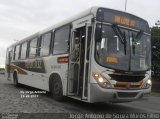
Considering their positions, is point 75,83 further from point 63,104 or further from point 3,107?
point 3,107

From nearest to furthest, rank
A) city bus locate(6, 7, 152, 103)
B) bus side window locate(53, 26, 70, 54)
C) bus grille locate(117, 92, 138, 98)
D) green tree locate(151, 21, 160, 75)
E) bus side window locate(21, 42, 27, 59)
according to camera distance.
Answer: city bus locate(6, 7, 152, 103)
bus grille locate(117, 92, 138, 98)
bus side window locate(53, 26, 70, 54)
bus side window locate(21, 42, 27, 59)
green tree locate(151, 21, 160, 75)

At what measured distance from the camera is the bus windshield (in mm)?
10711

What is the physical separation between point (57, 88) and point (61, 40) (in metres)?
1.90

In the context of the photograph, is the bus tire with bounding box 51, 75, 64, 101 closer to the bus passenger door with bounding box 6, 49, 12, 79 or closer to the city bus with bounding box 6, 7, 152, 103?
the city bus with bounding box 6, 7, 152, 103

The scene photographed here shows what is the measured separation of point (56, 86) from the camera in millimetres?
13438

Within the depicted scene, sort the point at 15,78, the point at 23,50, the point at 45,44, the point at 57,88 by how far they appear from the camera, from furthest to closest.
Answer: the point at 15,78 → the point at 23,50 → the point at 45,44 → the point at 57,88

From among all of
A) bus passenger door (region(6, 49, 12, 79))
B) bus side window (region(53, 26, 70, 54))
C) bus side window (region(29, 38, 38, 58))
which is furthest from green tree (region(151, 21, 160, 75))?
bus side window (region(53, 26, 70, 54))

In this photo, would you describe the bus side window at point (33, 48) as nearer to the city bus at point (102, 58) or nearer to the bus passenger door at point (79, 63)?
the city bus at point (102, 58)

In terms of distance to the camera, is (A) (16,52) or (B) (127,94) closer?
(B) (127,94)

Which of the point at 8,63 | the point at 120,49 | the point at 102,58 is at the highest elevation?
the point at 120,49

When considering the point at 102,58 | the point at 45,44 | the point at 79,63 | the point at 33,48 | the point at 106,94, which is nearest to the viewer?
the point at 106,94

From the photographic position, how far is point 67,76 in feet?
40.4

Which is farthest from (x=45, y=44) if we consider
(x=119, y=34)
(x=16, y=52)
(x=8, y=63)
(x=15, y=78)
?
(x=8, y=63)

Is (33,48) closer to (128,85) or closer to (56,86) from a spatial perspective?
(56,86)
